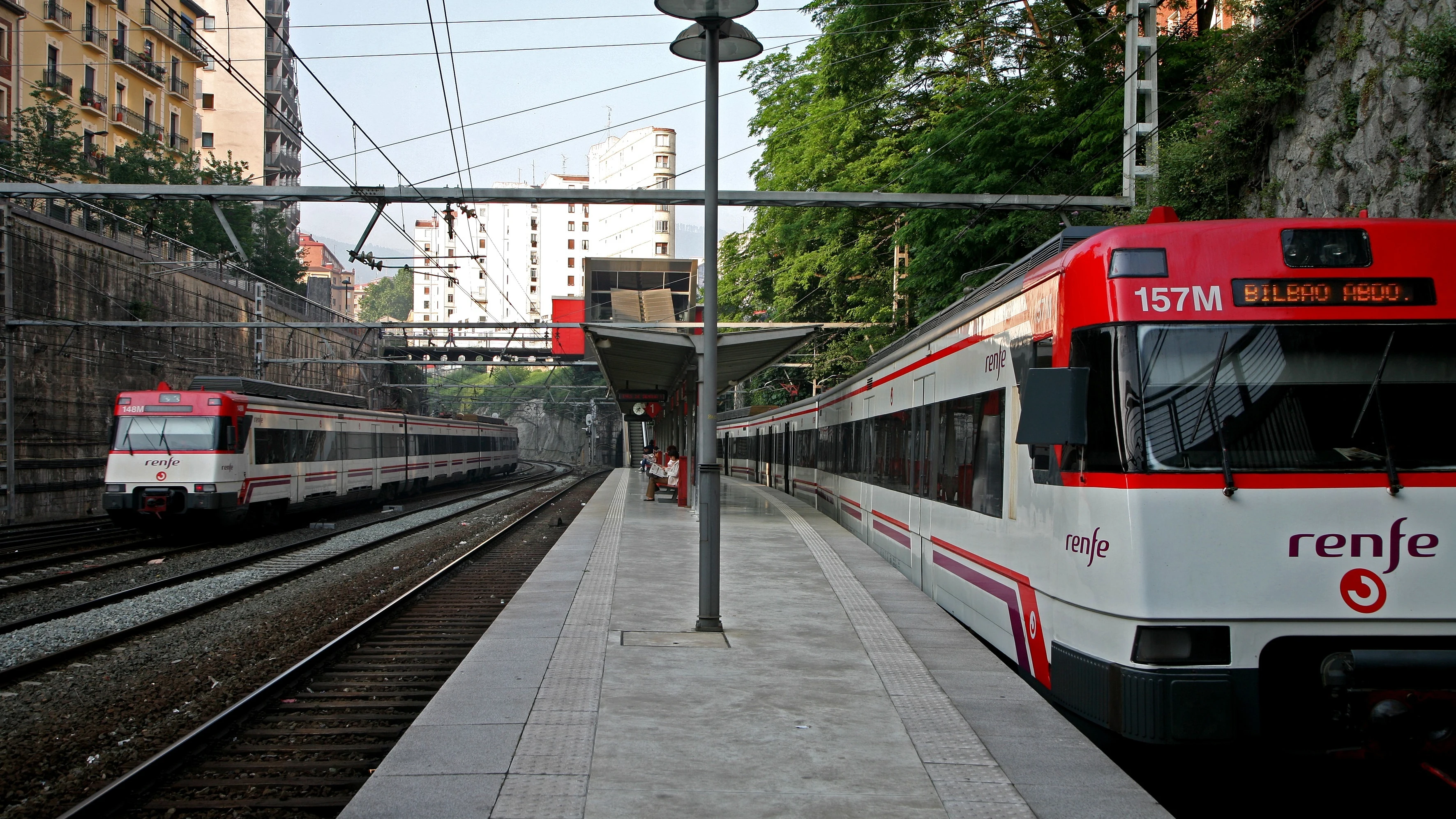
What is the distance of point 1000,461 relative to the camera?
738cm

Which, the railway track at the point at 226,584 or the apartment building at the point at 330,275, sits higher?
the apartment building at the point at 330,275

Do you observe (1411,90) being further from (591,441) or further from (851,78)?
(591,441)

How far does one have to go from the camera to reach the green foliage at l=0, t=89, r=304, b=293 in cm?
3716

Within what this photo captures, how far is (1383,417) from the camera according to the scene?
17.6ft

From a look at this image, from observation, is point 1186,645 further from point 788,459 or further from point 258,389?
point 788,459

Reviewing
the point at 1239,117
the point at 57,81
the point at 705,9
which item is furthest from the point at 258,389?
the point at 57,81

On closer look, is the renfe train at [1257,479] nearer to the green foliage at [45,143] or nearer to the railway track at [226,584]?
the railway track at [226,584]

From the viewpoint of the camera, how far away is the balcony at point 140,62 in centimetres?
4634

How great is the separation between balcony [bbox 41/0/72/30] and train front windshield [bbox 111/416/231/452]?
29520 millimetres

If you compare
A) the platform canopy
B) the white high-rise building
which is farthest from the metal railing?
the white high-rise building

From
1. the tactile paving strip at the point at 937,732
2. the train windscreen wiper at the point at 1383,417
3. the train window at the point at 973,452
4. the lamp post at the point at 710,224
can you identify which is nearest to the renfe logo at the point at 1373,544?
the train windscreen wiper at the point at 1383,417

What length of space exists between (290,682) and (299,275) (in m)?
52.0

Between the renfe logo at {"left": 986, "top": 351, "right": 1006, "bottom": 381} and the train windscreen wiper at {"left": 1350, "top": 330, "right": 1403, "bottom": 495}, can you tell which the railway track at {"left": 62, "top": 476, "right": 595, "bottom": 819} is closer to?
the renfe logo at {"left": 986, "top": 351, "right": 1006, "bottom": 381}

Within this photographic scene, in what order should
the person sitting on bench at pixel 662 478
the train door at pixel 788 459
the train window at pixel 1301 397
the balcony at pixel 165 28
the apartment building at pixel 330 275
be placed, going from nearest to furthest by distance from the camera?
the train window at pixel 1301 397, the person sitting on bench at pixel 662 478, the train door at pixel 788 459, the balcony at pixel 165 28, the apartment building at pixel 330 275
